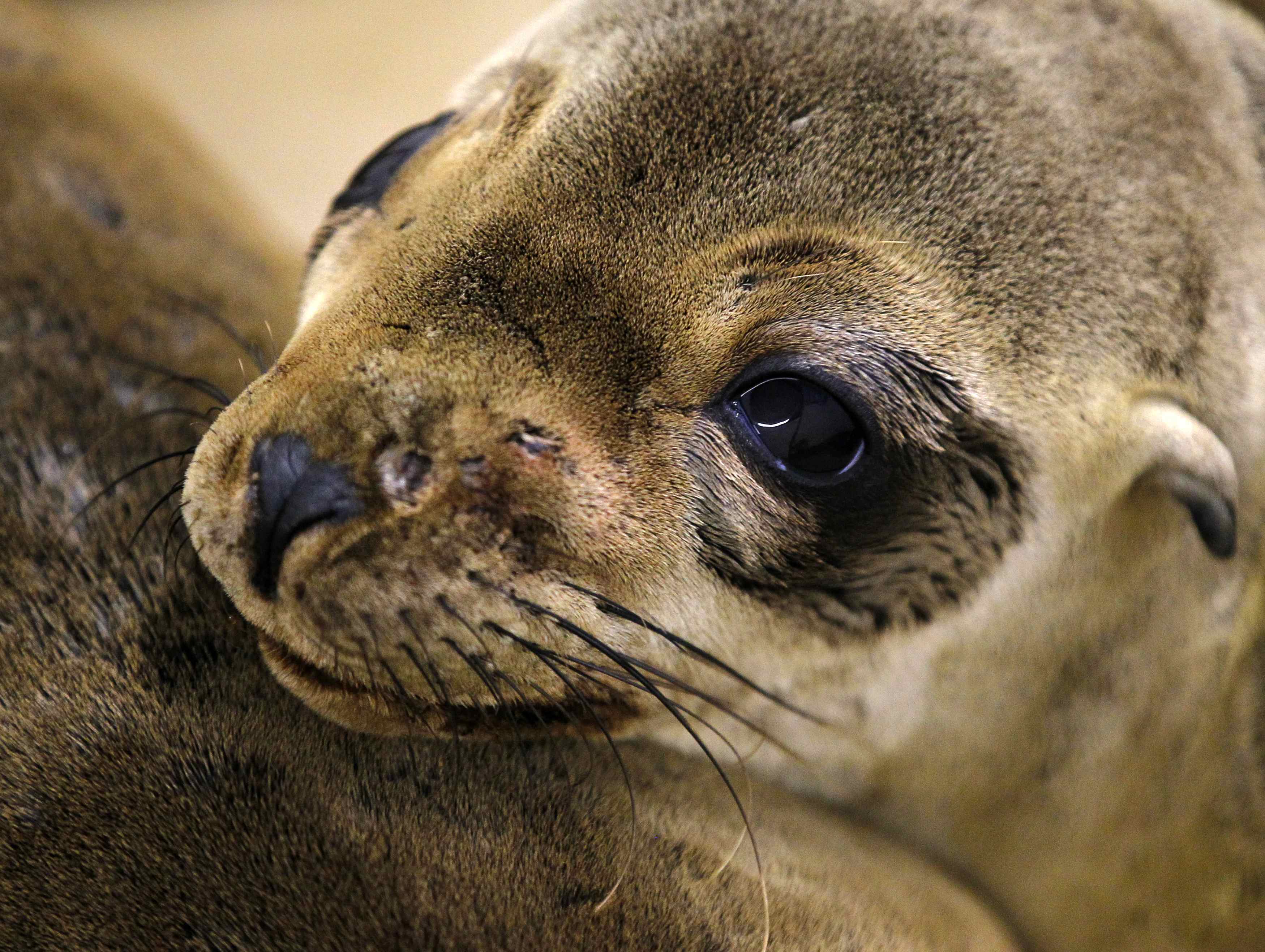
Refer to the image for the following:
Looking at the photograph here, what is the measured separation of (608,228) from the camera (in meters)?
1.72

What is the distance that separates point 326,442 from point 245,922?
2.03 ft

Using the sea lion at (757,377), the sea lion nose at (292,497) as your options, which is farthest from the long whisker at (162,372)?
the sea lion nose at (292,497)

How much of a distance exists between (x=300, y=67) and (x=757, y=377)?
3.47m

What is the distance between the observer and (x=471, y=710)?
1732 millimetres

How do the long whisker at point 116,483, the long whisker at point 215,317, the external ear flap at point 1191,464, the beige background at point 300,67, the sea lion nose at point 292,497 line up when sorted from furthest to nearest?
the beige background at point 300,67
the long whisker at point 215,317
the long whisker at point 116,483
the external ear flap at point 1191,464
the sea lion nose at point 292,497

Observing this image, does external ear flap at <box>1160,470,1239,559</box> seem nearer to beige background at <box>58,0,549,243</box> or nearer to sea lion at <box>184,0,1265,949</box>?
sea lion at <box>184,0,1265,949</box>

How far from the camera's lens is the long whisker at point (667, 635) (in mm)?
1688

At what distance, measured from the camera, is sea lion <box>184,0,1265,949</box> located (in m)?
1.61

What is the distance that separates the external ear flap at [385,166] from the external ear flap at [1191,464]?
1.17 meters

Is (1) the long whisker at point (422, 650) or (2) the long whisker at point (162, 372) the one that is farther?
(2) the long whisker at point (162, 372)

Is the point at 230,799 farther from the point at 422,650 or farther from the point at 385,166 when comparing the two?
the point at 385,166

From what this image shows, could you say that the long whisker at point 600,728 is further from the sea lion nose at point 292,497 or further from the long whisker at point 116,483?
the long whisker at point 116,483

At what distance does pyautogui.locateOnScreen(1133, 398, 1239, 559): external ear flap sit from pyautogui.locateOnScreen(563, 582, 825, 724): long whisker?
0.64 meters

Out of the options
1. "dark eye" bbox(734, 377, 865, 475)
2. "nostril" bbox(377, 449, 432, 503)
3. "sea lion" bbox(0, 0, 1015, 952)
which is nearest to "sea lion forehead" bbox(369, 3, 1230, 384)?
"dark eye" bbox(734, 377, 865, 475)
